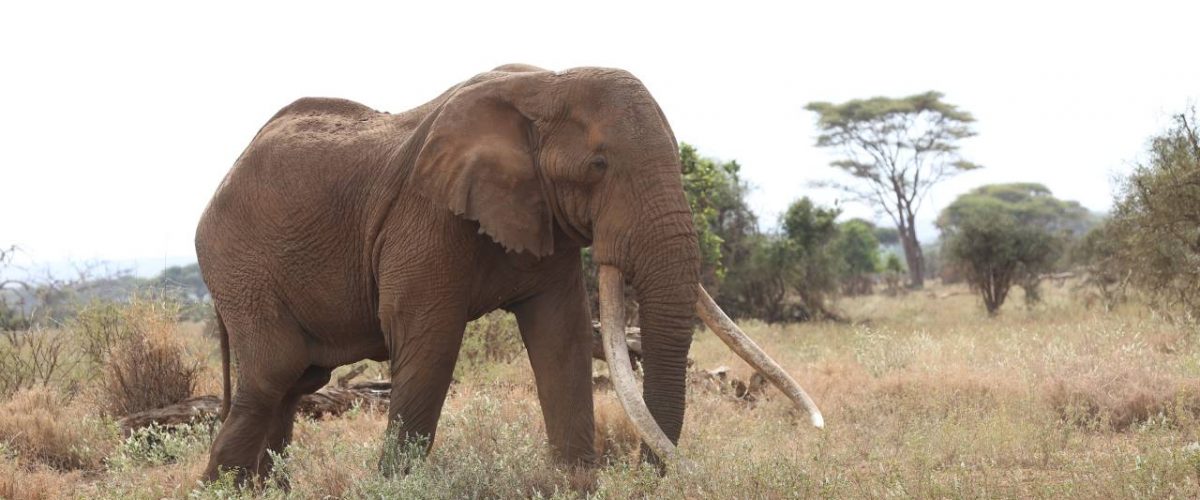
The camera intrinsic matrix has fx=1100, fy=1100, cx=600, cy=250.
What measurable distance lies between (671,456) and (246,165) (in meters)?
2.93

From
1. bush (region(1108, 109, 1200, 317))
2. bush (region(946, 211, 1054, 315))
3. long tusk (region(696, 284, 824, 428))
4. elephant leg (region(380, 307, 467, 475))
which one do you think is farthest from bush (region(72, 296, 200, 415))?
bush (region(946, 211, 1054, 315))

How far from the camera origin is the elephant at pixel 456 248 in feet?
16.6

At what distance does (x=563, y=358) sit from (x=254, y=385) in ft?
5.57

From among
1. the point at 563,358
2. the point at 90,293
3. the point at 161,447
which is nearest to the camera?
the point at 563,358

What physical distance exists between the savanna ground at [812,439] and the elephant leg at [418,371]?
0.46 feet

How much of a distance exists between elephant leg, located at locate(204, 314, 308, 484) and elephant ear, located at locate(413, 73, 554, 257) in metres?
1.33

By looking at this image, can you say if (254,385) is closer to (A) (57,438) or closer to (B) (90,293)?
(A) (57,438)

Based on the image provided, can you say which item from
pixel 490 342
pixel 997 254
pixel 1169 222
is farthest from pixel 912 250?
pixel 490 342

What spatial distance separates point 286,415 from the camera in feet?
21.5

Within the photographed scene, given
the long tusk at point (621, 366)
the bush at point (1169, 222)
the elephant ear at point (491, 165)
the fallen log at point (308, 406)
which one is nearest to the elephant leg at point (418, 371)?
the elephant ear at point (491, 165)

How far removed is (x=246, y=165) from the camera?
6121 millimetres

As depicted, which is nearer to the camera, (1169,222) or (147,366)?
(147,366)

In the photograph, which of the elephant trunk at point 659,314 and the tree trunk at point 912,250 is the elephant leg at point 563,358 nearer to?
the elephant trunk at point 659,314

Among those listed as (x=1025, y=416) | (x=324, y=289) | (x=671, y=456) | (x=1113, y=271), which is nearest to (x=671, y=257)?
(x=671, y=456)
